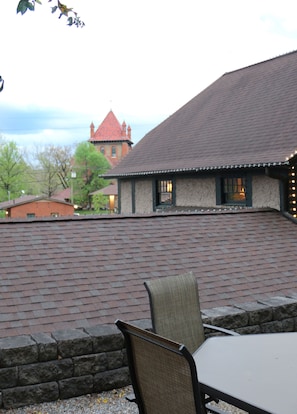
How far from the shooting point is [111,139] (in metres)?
86.9

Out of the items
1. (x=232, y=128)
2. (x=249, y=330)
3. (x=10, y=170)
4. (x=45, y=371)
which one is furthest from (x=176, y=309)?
(x=10, y=170)

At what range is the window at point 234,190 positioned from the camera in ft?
44.8

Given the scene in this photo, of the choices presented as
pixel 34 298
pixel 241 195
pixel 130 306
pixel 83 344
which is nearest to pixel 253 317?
pixel 130 306

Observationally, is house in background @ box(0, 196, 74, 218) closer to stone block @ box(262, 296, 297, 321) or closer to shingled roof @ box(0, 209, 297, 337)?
shingled roof @ box(0, 209, 297, 337)

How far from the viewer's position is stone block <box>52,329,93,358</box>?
4550 millimetres

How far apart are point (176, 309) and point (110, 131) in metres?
86.0

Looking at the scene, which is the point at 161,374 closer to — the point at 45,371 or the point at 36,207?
the point at 45,371

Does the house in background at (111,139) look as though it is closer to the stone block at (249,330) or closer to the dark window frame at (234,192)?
the dark window frame at (234,192)

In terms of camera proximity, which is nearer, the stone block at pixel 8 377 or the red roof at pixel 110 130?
the stone block at pixel 8 377

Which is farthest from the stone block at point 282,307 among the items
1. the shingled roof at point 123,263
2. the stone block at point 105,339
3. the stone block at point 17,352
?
the stone block at point 17,352

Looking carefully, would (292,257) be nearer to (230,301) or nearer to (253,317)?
(230,301)

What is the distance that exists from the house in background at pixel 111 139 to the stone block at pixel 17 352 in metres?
82.0

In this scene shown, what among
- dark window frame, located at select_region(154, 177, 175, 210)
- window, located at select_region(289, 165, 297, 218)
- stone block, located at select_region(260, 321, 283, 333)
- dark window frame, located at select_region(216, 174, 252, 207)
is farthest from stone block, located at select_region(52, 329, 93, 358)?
dark window frame, located at select_region(154, 177, 175, 210)

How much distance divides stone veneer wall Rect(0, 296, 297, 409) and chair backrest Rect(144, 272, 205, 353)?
1.00 metres
